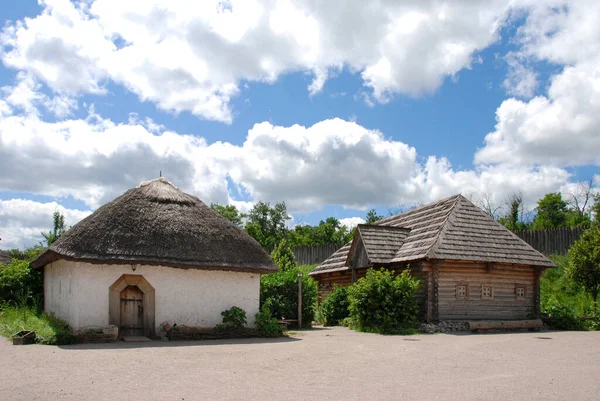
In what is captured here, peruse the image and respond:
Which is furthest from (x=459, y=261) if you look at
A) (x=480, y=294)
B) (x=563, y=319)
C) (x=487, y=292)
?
(x=563, y=319)

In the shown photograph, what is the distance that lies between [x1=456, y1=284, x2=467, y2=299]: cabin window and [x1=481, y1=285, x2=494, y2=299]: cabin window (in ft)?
2.73

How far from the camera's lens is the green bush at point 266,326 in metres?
17.9

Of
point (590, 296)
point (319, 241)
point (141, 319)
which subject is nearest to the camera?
point (141, 319)

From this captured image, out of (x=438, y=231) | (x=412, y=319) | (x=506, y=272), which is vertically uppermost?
(x=438, y=231)

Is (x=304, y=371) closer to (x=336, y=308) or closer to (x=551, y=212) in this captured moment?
(x=336, y=308)

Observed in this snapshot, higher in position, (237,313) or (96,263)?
(96,263)

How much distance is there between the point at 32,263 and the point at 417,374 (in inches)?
699

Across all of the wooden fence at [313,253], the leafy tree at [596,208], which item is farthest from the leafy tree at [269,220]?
the leafy tree at [596,208]

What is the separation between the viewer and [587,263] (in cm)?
2223

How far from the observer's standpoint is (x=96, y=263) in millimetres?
15828

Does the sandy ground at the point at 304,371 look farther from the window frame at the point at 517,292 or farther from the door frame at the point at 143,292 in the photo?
the window frame at the point at 517,292

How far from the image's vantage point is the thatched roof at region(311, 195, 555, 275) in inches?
815

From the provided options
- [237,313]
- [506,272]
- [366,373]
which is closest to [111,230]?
[237,313]

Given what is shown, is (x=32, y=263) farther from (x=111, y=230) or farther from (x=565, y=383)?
(x=565, y=383)
